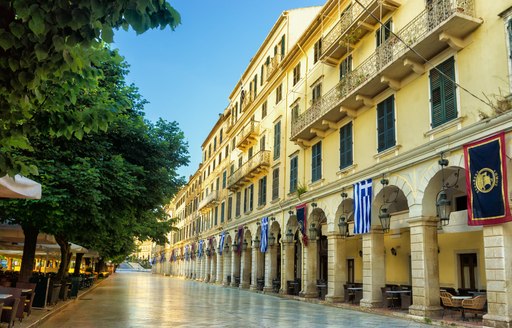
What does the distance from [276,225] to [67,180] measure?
18.2 meters

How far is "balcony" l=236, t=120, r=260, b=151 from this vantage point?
34.6 meters

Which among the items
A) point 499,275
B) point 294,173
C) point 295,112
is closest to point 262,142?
point 295,112

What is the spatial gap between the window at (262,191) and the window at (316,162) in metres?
8.13

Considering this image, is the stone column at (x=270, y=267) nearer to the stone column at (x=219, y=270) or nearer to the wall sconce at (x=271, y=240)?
the wall sconce at (x=271, y=240)

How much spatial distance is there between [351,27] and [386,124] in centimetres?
452

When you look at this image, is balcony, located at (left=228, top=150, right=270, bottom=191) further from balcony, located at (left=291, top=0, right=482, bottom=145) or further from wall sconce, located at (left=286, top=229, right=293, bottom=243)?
balcony, located at (left=291, top=0, right=482, bottom=145)

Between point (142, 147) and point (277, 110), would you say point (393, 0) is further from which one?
point (277, 110)

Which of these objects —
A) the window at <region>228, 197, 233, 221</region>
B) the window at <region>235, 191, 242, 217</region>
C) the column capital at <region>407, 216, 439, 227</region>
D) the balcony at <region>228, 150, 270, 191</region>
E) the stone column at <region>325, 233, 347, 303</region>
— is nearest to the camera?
the column capital at <region>407, 216, 439, 227</region>

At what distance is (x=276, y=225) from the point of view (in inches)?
1157

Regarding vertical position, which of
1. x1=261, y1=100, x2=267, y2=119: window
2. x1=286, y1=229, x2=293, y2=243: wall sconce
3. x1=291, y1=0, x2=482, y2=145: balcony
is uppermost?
x1=261, y1=100, x2=267, y2=119: window

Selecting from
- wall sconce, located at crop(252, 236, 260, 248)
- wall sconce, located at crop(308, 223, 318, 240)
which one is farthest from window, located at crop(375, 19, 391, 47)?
wall sconce, located at crop(252, 236, 260, 248)

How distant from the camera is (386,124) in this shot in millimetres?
17547

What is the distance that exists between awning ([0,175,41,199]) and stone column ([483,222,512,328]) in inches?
424

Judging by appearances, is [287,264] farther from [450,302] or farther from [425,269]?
[450,302]
